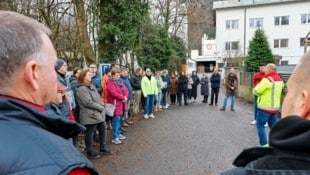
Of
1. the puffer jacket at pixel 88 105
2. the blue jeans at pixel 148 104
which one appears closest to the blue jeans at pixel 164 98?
the blue jeans at pixel 148 104

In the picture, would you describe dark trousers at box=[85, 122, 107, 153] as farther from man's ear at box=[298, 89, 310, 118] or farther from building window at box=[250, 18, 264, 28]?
building window at box=[250, 18, 264, 28]

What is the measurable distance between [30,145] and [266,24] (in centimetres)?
5362

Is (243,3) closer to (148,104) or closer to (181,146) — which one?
(148,104)

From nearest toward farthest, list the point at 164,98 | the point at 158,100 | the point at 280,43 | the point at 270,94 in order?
the point at 270,94 → the point at 158,100 → the point at 164,98 → the point at 280,43

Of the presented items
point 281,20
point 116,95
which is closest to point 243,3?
point 281,20

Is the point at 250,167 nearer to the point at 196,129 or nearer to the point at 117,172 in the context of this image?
the point at 117,172

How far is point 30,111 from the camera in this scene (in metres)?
1.33

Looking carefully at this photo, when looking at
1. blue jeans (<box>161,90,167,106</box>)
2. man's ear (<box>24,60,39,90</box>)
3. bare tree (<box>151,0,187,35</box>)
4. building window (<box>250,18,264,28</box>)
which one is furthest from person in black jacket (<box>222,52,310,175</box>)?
building window (<box>250,18,264,28</box>)

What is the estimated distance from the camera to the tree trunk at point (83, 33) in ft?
38.1

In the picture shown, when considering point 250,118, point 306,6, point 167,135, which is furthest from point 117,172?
point 306,6

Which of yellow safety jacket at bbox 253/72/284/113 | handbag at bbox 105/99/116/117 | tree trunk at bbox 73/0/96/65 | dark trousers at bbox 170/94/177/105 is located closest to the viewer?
yellow safety jacket at bbox 253/72/284/113

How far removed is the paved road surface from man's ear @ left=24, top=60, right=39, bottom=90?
4.91m

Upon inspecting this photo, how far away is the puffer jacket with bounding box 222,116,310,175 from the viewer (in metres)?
1.14

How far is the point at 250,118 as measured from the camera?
12.8 m
